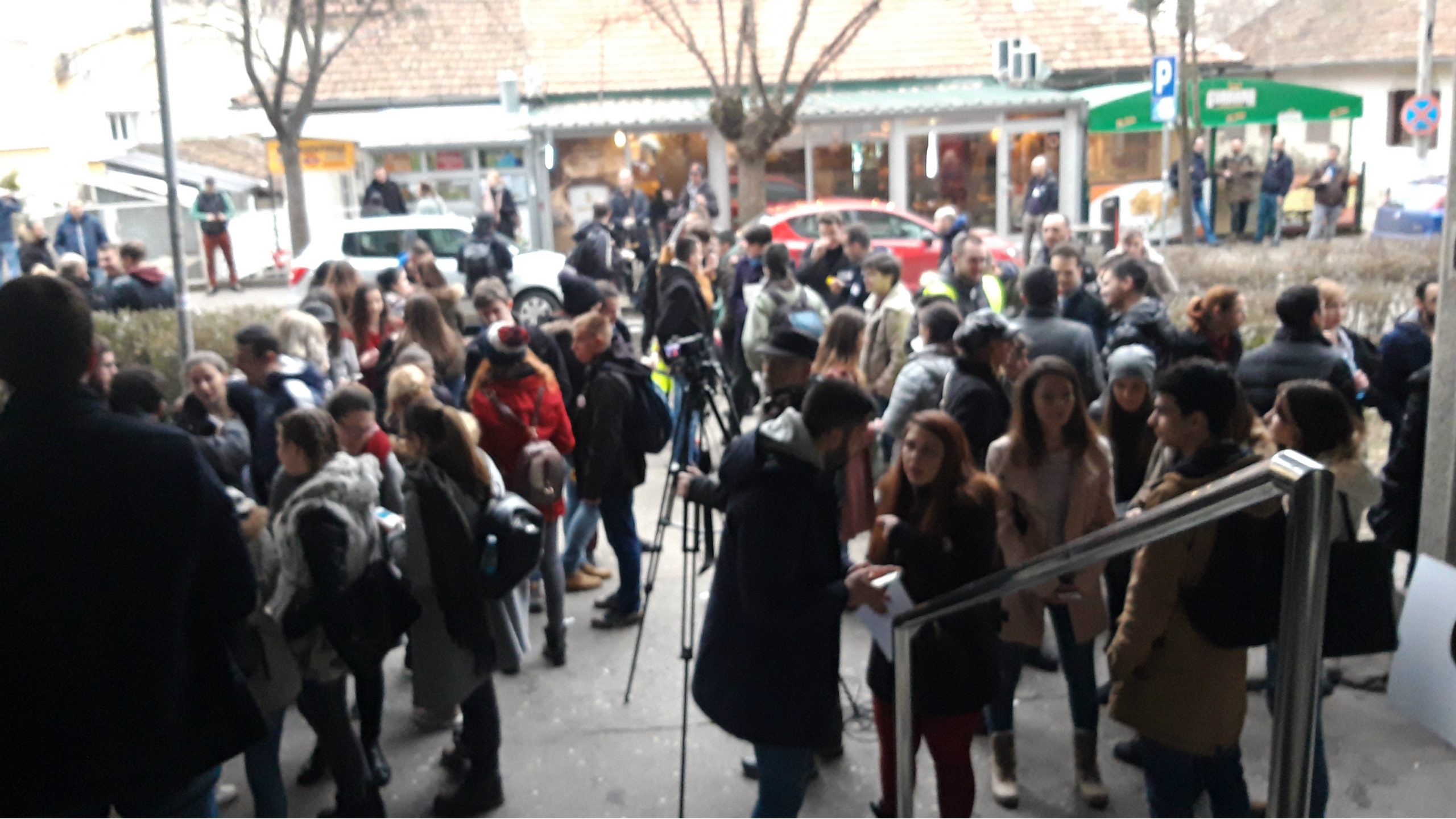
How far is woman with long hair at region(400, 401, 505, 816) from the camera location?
431 cm

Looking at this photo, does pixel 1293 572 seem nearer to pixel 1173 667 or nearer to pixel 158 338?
pixel 1173 667

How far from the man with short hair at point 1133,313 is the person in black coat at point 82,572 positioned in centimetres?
493

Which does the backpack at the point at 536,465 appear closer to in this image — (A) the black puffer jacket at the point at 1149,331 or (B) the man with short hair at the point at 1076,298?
(A) the black puffer jacket at the point at 1149,331

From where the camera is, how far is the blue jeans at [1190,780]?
3.56 meters

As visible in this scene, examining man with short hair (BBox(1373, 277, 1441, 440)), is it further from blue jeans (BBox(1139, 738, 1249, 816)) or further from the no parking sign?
the no parking sign

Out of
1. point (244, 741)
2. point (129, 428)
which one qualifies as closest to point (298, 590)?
→ point (244, 741)

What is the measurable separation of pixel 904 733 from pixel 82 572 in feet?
7.10

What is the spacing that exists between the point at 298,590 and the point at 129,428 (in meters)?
1.66

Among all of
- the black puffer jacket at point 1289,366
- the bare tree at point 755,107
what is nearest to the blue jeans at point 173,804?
the black puffer jacket at point 1289,366

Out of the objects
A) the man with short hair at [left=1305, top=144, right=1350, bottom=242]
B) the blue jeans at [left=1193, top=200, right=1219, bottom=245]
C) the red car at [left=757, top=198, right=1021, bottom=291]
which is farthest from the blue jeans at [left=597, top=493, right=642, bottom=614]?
the man with short hair at [left=1305, top=144, right=1350, bottom=242]

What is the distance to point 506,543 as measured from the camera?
14.1ft

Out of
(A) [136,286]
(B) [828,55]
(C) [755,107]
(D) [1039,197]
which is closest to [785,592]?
(A) [136,286]

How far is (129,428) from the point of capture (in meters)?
2.58

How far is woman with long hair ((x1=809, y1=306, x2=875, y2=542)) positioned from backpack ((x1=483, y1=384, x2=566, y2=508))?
4.35ft
